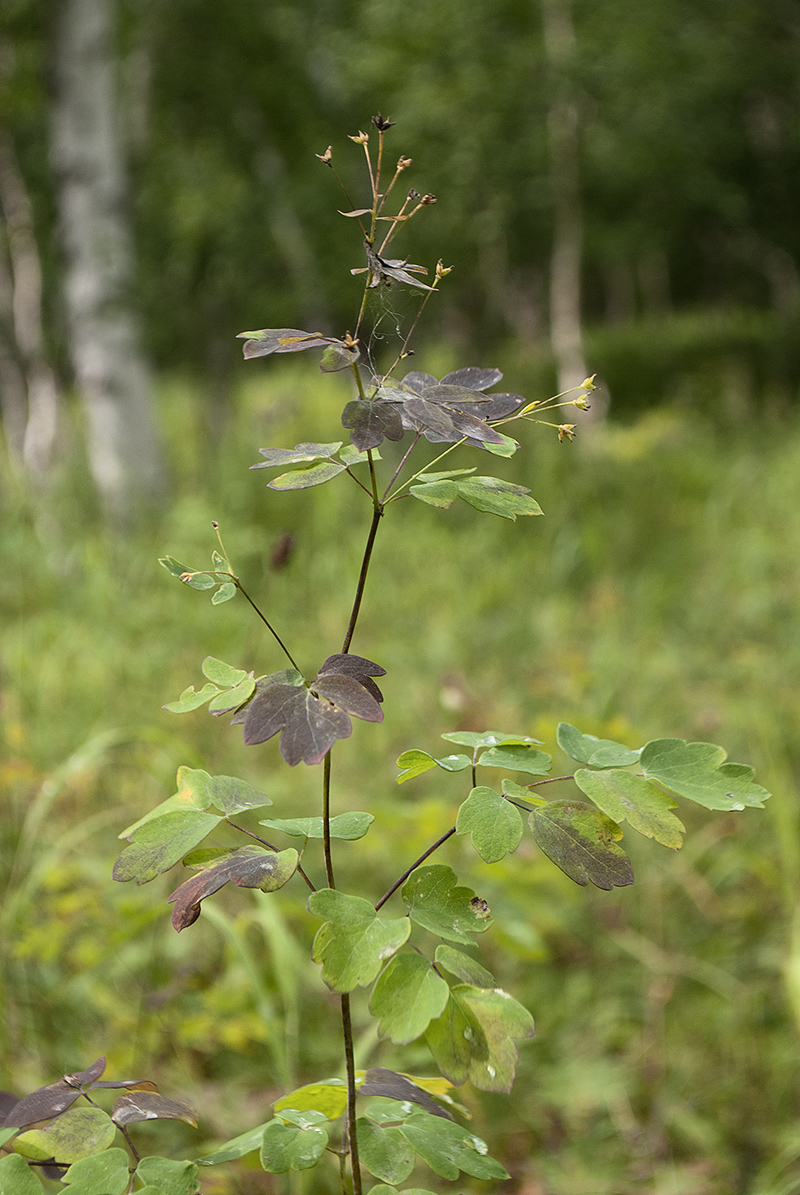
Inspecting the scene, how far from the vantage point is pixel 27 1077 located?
1307 millimetres

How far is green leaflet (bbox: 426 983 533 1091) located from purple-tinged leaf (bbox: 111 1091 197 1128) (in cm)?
16

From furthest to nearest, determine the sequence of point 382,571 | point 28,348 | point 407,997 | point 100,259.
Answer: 1. point 28,348
2. point 100,259
3. point 382,571
4. point 407,997

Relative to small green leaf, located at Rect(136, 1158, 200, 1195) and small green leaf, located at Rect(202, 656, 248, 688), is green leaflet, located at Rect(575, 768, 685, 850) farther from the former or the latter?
small green leaf, located at Rect(136, 1158, 200, 1195)

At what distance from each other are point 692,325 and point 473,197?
6.96 meters

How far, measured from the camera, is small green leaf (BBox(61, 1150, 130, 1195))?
48 centimetres

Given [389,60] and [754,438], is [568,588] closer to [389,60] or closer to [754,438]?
[754,438]

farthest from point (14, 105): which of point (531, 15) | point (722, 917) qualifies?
point (531, 15)

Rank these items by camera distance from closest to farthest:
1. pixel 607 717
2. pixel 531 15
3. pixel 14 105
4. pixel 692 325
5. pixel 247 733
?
1. pixel 247 733
2. pixel 607 717
3. pixel 14 105
4. pixel 531 15
5. pixel 692 325

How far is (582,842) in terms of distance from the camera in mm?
513

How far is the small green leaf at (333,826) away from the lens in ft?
1.85

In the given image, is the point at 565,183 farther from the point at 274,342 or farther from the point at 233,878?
the point at 233,878

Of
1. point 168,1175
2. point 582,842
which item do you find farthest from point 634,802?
point 168,1175

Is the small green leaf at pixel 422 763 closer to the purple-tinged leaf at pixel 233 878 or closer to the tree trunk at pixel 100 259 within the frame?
the purple-tinged leaf at pixel 233 878

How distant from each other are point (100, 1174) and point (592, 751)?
38cm
